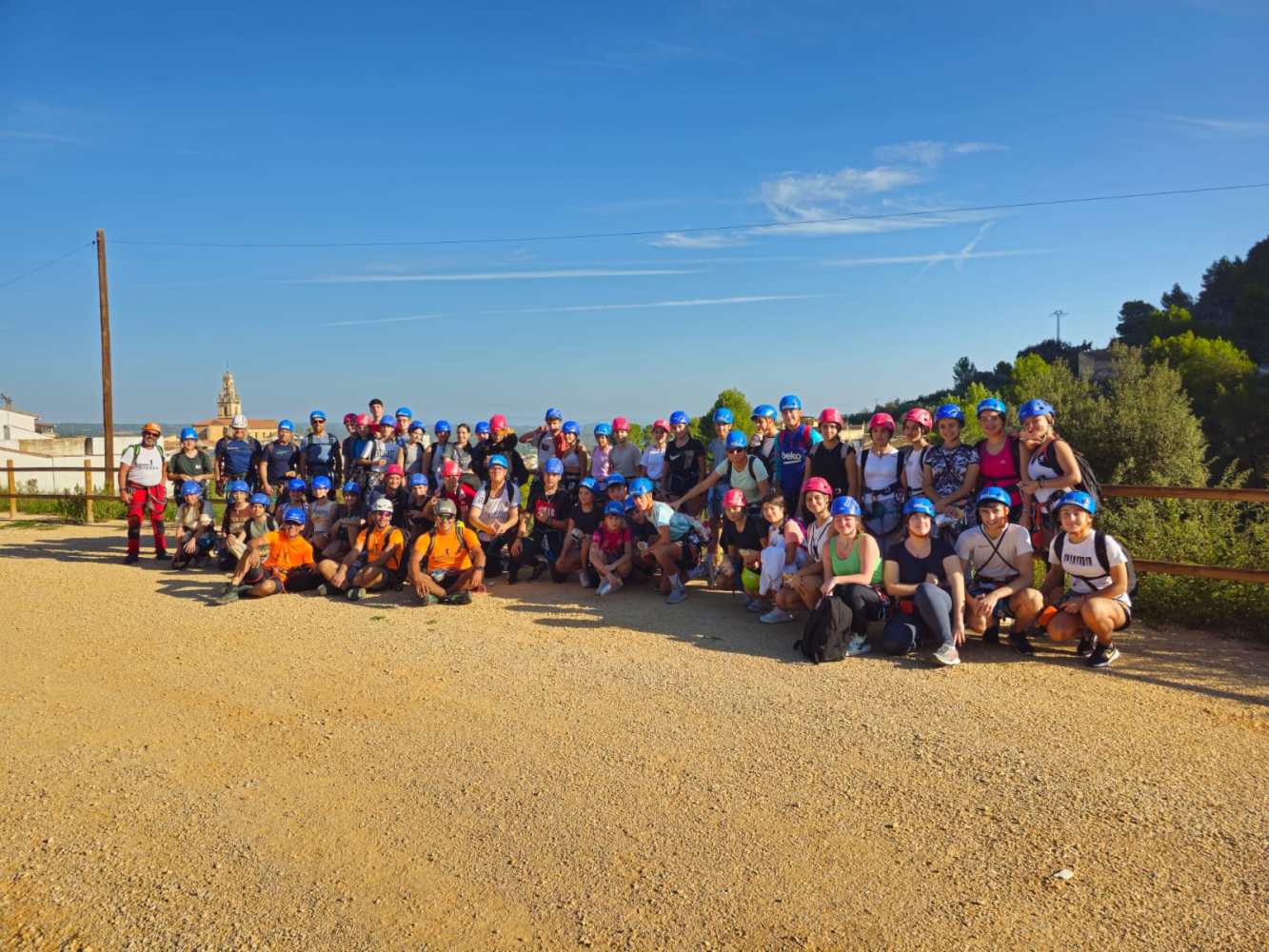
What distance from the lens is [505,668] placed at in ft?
22.1

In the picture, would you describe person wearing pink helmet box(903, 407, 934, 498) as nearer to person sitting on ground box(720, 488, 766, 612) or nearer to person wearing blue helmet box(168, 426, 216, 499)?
person sitting on ground box(720, 488, 766, 612)

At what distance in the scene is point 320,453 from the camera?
11.9 m

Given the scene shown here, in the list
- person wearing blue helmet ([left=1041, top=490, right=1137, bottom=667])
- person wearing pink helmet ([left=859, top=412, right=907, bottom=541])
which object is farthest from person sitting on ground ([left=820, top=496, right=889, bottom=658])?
person wearing blue helmet ([left=1041, top=490, right=1137, bottom=667])

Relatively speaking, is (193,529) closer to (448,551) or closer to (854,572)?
(448,551)

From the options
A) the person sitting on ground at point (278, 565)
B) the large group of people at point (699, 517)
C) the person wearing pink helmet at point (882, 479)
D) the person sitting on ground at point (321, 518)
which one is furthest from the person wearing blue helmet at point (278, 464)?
the person wearing pink helmet at point (882, 479)

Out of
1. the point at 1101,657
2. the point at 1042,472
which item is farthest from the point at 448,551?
the point at 1101,657

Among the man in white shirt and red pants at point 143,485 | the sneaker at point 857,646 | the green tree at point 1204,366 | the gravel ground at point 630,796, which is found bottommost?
the gravel ground at point 630,796

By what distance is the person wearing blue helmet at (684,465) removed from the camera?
9820mm

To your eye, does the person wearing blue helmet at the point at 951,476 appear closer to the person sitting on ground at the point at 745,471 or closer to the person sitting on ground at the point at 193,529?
the person sitting on ground at the point at 745,471

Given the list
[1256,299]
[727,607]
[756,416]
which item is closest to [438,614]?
[727,607]

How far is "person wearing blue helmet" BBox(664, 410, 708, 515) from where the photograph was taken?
9.82 meters

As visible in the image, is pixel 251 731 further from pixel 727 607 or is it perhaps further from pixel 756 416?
pixel 756 416

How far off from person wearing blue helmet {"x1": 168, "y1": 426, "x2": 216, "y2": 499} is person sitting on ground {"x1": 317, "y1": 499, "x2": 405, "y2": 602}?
12.6 feet

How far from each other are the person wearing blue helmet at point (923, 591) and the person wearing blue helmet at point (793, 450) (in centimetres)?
165
